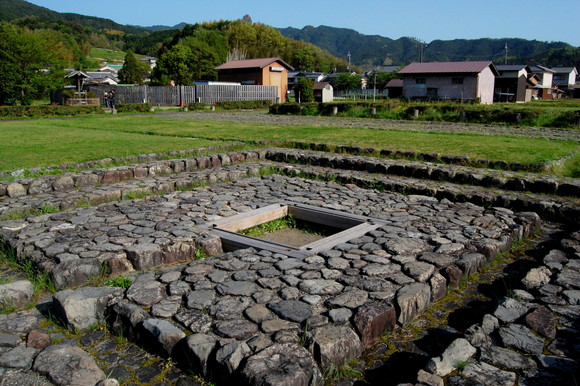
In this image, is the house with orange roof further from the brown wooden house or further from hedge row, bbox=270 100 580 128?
hedge row, bbox=270 100 580 128

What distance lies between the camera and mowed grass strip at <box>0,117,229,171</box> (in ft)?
32.6

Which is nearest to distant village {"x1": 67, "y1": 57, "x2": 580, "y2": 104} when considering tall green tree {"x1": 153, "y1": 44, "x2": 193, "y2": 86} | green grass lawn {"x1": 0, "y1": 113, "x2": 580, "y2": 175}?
tall green tree {"x1": 153, "y1": 44, "x2": 193, "y2": 86}

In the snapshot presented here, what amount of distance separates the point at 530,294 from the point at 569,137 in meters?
13.0

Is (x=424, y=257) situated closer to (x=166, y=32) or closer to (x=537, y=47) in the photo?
(x=166, y=32)

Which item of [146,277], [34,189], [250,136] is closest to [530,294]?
[146,277]

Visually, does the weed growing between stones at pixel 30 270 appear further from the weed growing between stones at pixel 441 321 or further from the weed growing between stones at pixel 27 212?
the weed growing between stones at pixel 441 321

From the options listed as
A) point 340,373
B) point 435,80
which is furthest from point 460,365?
point 435,80

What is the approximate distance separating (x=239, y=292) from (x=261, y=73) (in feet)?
139

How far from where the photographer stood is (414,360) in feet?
10.7

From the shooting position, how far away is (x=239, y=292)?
12.7 ft

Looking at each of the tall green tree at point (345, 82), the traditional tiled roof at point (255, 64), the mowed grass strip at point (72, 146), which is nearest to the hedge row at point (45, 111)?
the mowed grass strip at point (72, 146)

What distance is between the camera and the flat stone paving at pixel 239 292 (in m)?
3.03

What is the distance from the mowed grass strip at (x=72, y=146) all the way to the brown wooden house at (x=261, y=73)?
29.9 meters

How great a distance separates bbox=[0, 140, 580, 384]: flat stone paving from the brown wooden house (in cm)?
3865
